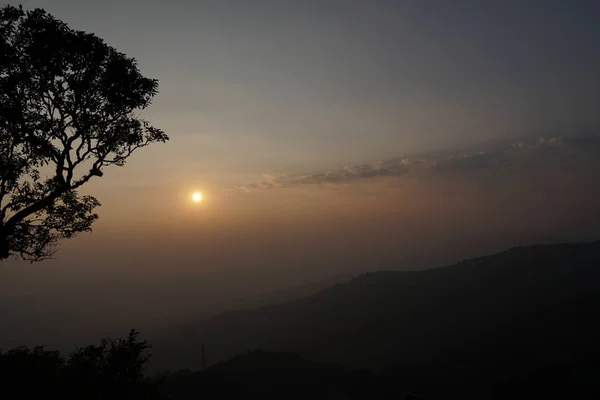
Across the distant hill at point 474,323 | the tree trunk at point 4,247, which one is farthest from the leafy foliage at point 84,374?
the distant hill at point 474,323

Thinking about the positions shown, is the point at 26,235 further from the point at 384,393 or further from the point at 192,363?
the point at 192,363

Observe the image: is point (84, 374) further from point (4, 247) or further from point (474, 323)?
point (474, 323)

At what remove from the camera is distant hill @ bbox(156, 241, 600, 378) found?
91188mm

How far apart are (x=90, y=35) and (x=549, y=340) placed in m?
120

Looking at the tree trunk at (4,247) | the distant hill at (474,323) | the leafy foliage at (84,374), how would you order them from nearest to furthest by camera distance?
1. the tree trunk at (4,247)
2. the leafy foliage at (84,374)
3. the distant hill at (474,323)

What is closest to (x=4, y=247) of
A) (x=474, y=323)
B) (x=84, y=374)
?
(x=84, y=374)

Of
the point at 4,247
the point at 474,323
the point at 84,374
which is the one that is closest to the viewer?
the point at 4,247

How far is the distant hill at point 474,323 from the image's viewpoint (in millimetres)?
91188

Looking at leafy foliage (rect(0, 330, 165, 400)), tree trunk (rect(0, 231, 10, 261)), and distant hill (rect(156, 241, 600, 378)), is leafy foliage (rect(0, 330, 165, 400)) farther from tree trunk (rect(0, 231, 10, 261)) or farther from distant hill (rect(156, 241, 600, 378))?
distant hill (rect(156, 241, 600, 378))

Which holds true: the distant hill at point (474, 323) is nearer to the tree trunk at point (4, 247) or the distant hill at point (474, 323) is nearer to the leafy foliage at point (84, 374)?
the leafy foliage at point (84, 374)

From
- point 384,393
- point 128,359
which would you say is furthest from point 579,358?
point 128,359

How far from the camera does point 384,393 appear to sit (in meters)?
76.8

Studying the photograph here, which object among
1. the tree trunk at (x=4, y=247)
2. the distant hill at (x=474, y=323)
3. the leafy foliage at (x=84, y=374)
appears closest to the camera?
the tree trunk at (x=4, y=247)

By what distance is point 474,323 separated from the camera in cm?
12506
